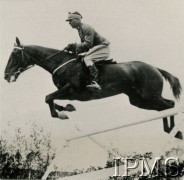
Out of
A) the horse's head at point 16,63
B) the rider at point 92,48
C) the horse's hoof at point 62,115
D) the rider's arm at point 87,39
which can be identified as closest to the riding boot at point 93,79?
the rider at point 92,48

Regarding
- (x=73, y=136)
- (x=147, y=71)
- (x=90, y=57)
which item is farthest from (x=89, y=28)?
(x=73, y=136)

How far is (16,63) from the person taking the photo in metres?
4.61

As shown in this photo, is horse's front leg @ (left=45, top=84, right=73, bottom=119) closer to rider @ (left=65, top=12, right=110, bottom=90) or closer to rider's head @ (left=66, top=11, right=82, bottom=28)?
rider @ (left=65, top=12, right=110, bottom=90)

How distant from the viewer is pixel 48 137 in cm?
450

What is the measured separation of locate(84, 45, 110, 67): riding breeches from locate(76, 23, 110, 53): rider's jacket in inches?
1.2

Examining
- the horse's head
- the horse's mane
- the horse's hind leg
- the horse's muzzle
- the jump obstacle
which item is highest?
the horse's mane

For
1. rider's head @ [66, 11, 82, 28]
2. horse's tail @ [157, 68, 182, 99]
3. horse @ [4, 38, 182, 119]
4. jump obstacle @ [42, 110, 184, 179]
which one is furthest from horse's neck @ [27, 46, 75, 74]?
horse's tail @ [157, 68, 182, 99]

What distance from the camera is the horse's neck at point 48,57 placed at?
4.57 m

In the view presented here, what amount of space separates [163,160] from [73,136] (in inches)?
27.3

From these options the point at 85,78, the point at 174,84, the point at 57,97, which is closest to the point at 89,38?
the point at 85,78

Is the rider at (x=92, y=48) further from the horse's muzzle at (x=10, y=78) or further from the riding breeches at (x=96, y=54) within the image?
the horse's muzzle at (x=10, y=78)

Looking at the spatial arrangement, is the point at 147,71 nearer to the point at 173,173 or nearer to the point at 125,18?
the point at 125,18

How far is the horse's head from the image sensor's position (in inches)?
181

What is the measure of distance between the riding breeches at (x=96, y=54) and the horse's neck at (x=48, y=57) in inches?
6.4
